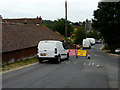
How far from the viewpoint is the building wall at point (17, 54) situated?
673 inches

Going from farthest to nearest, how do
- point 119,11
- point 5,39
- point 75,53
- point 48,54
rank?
point 119,11 < point 75,53 < point 5,39 < point 48,54

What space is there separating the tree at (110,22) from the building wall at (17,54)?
17.1 meters

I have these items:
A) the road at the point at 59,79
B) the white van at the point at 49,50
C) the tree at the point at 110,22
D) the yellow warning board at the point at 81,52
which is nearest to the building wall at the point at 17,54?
the white van at the point at 49,50

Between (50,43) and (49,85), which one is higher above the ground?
(50,43)

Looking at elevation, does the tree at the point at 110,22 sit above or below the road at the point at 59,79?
above

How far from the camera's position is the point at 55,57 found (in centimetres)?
1711

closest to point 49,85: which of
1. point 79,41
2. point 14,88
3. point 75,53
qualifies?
point 14,88

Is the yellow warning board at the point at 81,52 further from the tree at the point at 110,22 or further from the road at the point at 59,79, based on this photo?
the tree at the point at 110,22

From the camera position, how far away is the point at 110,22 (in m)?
34.7

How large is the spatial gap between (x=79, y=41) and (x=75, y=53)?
42.0 m

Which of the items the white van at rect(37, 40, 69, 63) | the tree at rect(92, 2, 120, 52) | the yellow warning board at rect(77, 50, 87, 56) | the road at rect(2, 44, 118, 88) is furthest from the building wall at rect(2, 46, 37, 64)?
the tree at rect(92, 2, 120, 52)

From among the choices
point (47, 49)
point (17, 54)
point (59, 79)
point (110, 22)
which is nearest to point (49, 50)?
point (47, 49)

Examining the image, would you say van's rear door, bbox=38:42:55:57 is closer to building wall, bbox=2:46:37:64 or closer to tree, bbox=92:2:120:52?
building wall, bbox=2:46:37:64

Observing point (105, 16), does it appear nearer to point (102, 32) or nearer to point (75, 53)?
point (102, 32)
